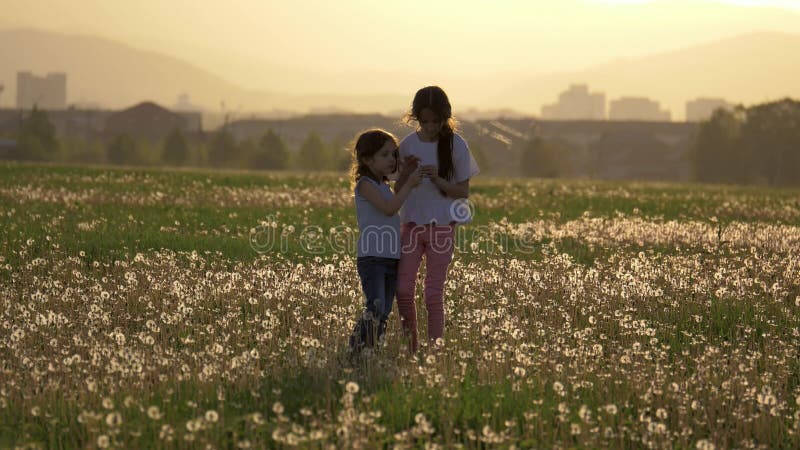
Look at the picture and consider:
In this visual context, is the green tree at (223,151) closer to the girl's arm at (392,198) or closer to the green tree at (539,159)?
the green tree at (539,159)

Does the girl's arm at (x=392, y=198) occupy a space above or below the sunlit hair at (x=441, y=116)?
below

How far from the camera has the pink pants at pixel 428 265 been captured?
9.52m

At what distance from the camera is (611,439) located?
7.71 meters

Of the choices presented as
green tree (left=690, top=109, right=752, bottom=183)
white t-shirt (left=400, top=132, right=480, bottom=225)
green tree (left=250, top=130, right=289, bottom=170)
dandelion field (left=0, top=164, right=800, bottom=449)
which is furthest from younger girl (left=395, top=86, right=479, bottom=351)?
green tree (left=250, top=130, right=289, bottom=170)

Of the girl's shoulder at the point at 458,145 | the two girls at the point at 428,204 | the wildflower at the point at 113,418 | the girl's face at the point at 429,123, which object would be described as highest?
the girl's face at the point at 429,123

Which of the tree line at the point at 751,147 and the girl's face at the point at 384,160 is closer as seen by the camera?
the girl's face at the point at 384,160

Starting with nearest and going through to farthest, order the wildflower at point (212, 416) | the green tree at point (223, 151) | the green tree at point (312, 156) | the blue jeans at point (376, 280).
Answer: the wildflower at point (212, 416) < the blue jeans at point (376, 280) < the green tree at point (223, 151) < the green tree at point (312, 156)

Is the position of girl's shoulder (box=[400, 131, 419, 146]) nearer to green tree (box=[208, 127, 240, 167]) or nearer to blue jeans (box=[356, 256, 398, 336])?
blue jeans (box=[356, 256, 398, 336])

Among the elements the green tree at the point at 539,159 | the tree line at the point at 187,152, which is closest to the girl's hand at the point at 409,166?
the tree line at the point at 187,152

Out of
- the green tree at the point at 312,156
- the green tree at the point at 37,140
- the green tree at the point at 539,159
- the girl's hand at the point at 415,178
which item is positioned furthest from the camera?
the green tree at the point at 312,156

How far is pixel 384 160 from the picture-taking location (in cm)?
938

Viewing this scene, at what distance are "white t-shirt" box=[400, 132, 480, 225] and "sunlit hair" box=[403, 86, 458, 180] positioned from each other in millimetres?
56

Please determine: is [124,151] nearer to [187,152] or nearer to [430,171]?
[187,152]

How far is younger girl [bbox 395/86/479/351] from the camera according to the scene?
372 inches
